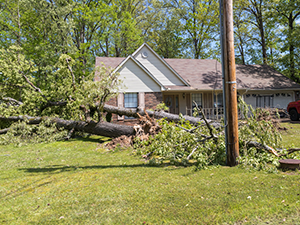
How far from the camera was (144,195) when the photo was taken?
13.7 ft

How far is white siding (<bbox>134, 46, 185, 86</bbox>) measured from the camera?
60.5 ft

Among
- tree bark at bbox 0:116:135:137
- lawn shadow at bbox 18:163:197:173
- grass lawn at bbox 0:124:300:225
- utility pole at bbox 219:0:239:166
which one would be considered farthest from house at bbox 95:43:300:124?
utility pole at bbox 219:0:239:166

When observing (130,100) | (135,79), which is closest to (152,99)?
(130,100)

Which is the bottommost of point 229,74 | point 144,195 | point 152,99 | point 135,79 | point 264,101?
point 144,195

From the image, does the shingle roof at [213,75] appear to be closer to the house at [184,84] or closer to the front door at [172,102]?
the house at [184,84]

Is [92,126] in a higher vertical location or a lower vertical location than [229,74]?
lower

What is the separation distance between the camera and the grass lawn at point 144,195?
3.30m

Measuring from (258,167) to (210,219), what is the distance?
2737 millimetres

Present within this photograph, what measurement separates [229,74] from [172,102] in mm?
14180

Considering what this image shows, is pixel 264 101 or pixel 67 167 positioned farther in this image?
pixel 264 101

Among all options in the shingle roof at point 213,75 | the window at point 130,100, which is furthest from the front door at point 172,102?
the window at point 130,100

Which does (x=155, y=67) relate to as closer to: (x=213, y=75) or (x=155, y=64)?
(x=155, y=64)

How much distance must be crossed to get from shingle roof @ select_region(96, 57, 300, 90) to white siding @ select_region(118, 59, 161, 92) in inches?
68.8

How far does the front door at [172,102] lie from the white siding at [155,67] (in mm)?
1777
